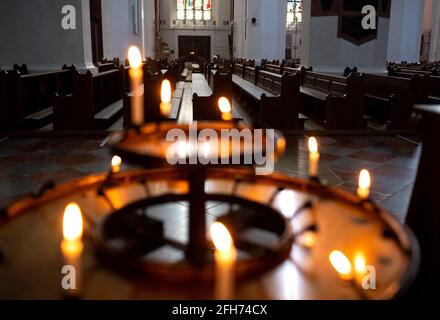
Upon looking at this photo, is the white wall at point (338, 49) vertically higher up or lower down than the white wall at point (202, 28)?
lower down

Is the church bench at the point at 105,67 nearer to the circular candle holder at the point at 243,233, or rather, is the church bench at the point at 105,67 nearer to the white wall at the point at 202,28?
the circular candle holder at the point at 243,233

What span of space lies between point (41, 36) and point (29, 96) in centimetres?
207

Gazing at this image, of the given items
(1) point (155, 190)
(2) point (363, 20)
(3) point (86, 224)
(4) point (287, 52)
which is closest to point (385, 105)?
(2) point (363, 20)

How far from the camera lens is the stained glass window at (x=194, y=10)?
35.2 meters

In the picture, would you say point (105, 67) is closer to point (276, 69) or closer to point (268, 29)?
point (276, 69)

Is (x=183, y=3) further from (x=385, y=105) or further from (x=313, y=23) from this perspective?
(x=385, y=105)

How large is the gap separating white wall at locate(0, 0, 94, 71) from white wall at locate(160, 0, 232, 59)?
27.4 metres

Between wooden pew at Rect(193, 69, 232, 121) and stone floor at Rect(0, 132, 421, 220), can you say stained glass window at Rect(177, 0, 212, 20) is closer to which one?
wooden pew at Rect(193, 69, 232, 121)

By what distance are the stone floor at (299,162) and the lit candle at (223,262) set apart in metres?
2.25

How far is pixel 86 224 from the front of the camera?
180 cm

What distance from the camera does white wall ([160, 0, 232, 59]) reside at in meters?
34.6

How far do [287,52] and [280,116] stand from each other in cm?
2904

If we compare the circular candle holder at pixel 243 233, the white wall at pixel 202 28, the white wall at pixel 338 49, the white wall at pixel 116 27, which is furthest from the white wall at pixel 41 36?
the white wall at pixel 202 28

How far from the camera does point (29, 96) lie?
6.64m
